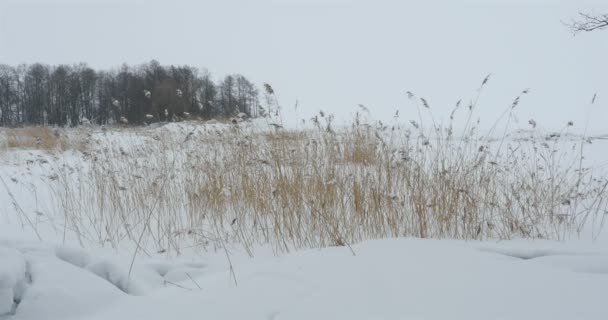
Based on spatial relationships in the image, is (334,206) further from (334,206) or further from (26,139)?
(26,139)

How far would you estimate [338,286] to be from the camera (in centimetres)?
138

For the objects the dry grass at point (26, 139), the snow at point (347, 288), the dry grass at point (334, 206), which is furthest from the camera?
the dry grass at point (26, 139)

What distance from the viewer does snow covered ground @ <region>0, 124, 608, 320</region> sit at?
1.20m

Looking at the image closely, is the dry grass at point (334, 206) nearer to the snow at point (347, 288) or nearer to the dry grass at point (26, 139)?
the snow at point (347, 288)

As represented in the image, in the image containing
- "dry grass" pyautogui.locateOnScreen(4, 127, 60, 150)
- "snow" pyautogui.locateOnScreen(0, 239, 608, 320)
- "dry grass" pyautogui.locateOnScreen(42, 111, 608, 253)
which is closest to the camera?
"snow" pyautogui.locateOnScreen(0, 239, 608, 320)

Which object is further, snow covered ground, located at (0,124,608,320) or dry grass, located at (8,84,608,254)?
dry grass, located at (8,84,608,254)

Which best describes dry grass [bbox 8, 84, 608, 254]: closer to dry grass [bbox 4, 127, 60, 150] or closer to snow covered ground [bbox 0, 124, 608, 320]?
snow covered ground [bbox 0, 124, 608, 320]

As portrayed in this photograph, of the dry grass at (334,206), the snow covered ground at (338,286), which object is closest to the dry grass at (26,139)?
the dry grass at (334,206)

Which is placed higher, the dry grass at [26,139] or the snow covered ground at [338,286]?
the dry grass at [26,139]

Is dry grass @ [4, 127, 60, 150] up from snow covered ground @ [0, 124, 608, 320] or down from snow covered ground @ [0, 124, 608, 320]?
up

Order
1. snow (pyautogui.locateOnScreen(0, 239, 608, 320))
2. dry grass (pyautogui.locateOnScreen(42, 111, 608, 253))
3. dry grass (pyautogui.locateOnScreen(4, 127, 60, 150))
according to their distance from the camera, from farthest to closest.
→ dry grass (pyautogui.locateOnScreen(4, 127, 60, 150)) → dry grass (pyautogui.locateOnScreen(42, 111, 608, 253)) → snow (pyautogui.locateOnScreen(0, 239, 608, 320))

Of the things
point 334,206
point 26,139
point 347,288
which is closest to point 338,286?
point 347,288

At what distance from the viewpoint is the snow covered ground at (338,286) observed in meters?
1.20

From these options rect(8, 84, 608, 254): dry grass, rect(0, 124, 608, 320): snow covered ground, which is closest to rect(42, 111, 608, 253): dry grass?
rect(8, 84, 608, 254): dry grass
